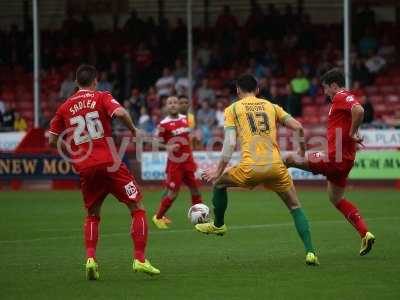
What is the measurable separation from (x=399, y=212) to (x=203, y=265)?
8157 millimetres

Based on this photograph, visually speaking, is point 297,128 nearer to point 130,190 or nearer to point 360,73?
point 130,190

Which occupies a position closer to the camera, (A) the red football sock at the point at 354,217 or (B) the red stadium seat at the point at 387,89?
(A) the red football sock at the point at 354,217

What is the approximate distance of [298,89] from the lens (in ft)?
97.7

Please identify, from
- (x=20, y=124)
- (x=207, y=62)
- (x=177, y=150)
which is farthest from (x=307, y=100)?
(x=177, y=150)

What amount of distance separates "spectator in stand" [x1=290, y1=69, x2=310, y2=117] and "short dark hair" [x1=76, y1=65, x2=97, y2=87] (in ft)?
59.3

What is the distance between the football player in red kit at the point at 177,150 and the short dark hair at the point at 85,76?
6.70 metres

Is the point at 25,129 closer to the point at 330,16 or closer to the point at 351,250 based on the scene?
the point at 330,16

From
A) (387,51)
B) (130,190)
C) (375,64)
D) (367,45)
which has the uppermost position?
(367,45)

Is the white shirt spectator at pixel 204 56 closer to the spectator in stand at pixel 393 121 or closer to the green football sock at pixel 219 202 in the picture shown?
the spectator in stand at pixel 393 121

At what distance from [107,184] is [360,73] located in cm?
1976

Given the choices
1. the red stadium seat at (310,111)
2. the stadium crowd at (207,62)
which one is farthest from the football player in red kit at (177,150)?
the red stadium seat at (310,111)

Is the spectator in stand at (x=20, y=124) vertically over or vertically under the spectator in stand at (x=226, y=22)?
under

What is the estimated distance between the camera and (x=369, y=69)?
30547mm

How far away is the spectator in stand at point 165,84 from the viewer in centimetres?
3153
